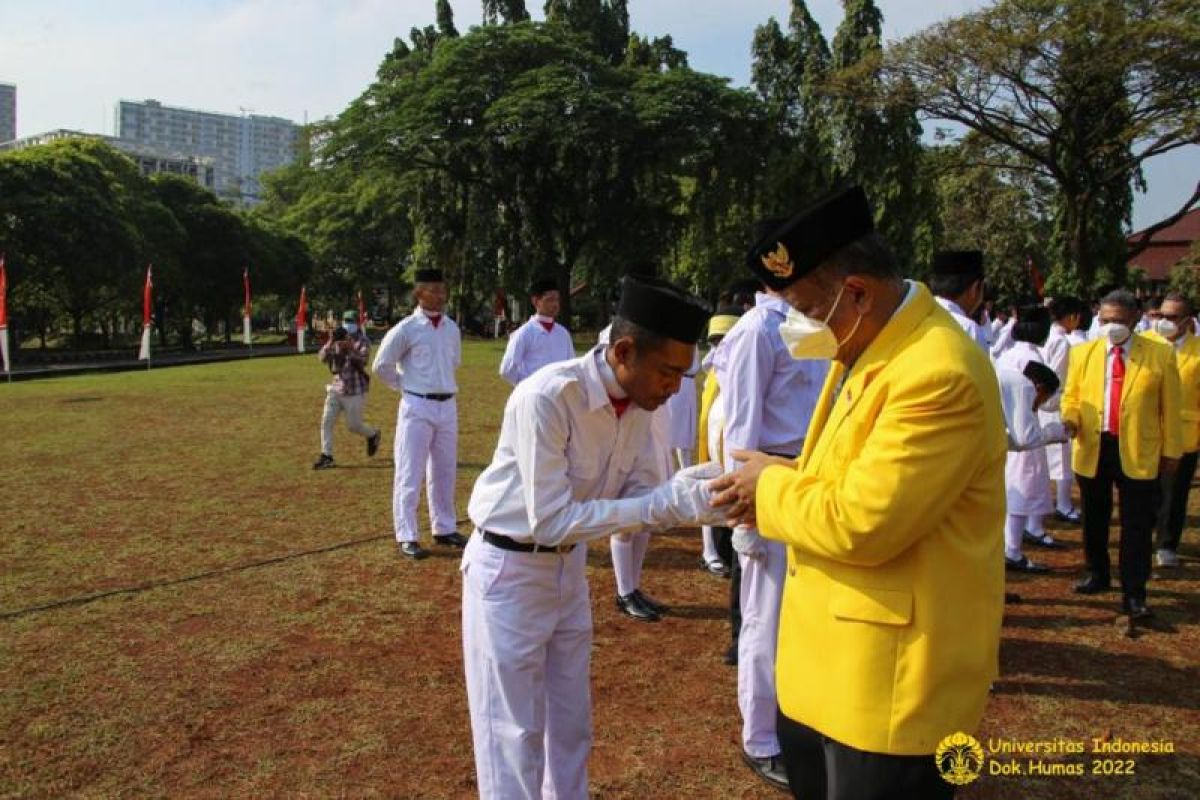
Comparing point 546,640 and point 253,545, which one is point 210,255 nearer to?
point 253,545

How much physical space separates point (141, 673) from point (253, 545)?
2.70 m

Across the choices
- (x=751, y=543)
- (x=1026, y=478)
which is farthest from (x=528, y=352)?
(x=751, y=543)

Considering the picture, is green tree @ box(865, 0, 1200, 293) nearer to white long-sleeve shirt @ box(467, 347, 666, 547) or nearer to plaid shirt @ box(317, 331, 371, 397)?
plaid shirt @ box(317, 331, 371, 397)

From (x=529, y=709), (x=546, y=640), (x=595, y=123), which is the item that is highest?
(x=595, y=123)

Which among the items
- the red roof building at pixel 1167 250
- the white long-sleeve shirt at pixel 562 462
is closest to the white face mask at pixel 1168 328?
the white long-sleeve shirt at pixel 562 462

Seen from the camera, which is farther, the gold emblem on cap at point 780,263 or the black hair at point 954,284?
the black hair at point 954,284

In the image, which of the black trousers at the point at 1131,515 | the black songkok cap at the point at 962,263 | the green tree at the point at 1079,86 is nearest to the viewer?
the black songkok cap at the point at 962,263

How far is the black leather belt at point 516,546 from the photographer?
2.79 m

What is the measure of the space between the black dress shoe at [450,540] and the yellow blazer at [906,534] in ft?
18.8

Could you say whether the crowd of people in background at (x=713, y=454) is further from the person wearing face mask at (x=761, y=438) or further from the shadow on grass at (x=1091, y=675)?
the shadow on grass at (x=1091, y=675)

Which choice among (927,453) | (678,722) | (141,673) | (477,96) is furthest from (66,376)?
(927,453)

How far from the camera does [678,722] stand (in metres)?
4.39

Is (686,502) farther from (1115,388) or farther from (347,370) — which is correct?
(347,370)

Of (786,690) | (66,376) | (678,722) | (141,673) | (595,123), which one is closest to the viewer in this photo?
(786,690)
